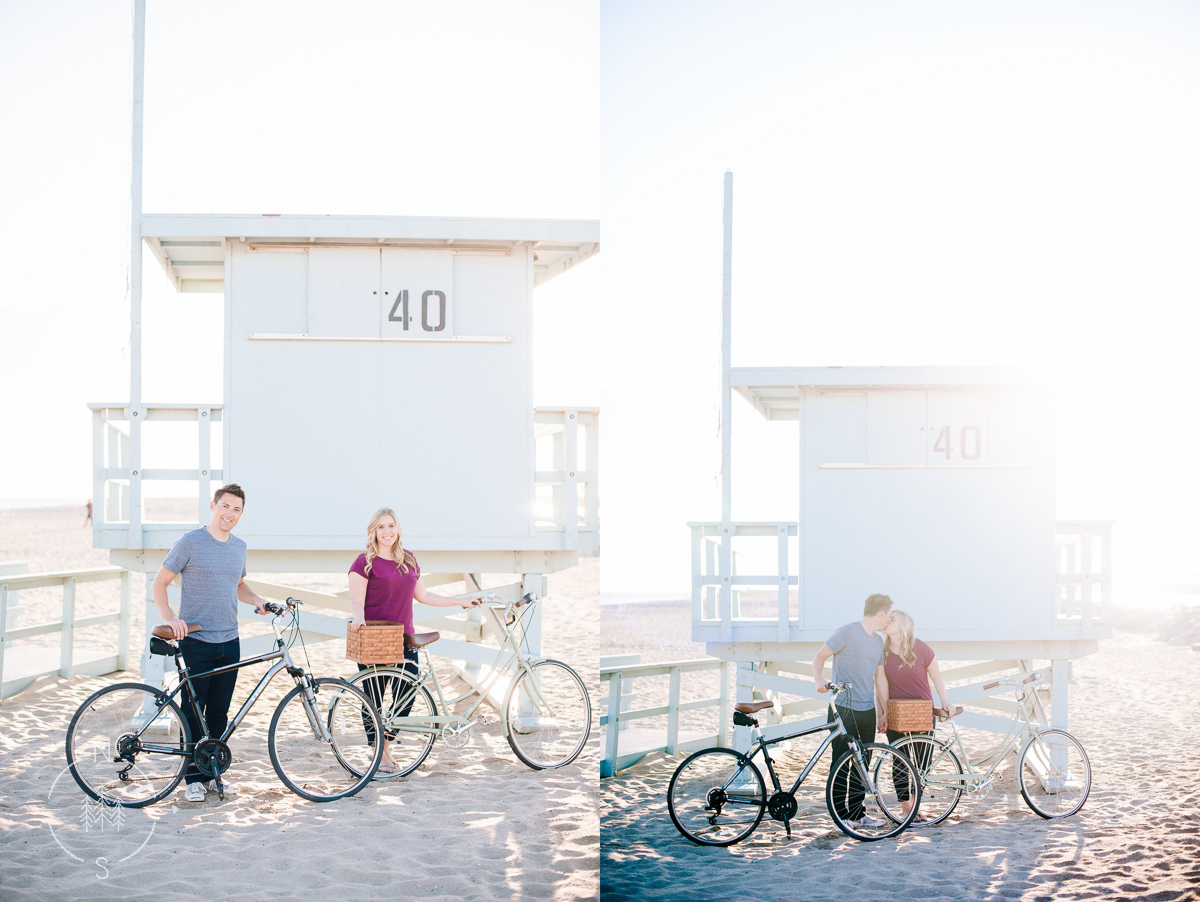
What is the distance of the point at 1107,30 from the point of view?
640cm

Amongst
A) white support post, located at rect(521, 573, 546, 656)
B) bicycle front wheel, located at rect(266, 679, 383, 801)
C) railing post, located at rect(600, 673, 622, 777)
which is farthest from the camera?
railing post, located at rect(600, 673, 622, 777)

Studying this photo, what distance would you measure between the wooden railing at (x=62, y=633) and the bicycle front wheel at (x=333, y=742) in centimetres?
407

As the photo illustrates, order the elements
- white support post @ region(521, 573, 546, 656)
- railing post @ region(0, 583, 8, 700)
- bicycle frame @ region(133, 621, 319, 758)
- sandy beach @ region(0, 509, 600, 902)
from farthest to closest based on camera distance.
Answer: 1. railing post @ region(0, 583, 8, 700)
2. white support post @ region(521, 573, 546, 656)
3. bicycle frame @ region(133, 621, 319, 758)
4. sandy beach @ region(0, 509, 600, 902)

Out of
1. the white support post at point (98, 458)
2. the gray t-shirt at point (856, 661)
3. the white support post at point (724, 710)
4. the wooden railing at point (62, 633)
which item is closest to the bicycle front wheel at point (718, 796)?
the gray t-shirt at point (856, 661)

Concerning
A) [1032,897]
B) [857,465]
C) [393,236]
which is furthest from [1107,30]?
[1032,897]

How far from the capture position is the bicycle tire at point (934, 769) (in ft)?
18.4

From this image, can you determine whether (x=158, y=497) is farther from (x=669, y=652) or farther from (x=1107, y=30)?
(x=1107, y=30)

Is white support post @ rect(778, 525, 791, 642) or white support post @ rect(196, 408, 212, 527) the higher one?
white support post @ rect(196, 408, 212, 527)

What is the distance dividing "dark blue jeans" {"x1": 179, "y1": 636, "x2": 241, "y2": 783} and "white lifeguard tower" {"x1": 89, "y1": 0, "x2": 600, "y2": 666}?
1488 mm

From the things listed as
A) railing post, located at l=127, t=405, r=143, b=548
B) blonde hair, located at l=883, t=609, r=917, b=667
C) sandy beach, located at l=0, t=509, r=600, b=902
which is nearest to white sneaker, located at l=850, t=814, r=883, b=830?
blonde hair, located at l=883, t=609, r=917, b=667

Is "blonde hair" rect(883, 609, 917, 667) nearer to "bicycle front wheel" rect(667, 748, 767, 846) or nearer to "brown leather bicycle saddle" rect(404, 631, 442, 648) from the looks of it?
"bicycle front wheel" rect(667, 748, 767, 846)

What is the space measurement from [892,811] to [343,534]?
396 cm

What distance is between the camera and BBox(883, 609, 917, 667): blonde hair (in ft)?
18.8

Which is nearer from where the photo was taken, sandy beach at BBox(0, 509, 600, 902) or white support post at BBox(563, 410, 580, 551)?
sandy beach at BBox(0, 509, 600, 902)
